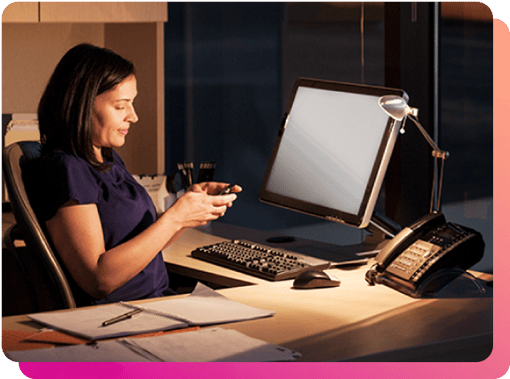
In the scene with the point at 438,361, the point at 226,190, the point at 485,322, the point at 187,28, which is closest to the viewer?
the point at 438,361

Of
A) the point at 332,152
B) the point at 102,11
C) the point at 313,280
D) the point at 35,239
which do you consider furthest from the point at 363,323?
the point at 102,11

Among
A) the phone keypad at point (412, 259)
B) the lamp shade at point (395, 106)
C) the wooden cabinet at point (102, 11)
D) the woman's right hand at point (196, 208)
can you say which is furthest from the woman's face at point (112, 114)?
the wooden cabinet at point (102, 11)

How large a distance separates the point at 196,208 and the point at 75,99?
1.34 feet

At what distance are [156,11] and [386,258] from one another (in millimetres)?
1704

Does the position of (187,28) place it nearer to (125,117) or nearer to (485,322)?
(125,117)

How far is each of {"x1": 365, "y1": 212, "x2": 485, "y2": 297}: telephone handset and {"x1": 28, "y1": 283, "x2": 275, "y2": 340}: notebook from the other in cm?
35

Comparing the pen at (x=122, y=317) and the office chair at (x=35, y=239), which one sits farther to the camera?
the office chair at (x=35, y=239)

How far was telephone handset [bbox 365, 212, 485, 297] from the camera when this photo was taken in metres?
1.43

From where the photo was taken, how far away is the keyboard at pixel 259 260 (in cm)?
161

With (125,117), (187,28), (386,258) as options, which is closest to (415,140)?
(386,258)

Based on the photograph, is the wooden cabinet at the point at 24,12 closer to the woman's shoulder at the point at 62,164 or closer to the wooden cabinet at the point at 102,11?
the wooden cabinet at the point at 102,11

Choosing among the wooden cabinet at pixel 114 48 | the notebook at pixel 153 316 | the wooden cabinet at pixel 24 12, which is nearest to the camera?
the notebook at pixel 153 316

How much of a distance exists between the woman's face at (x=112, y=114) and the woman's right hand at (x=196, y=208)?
0.82 ft

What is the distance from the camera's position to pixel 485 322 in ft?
4.08
